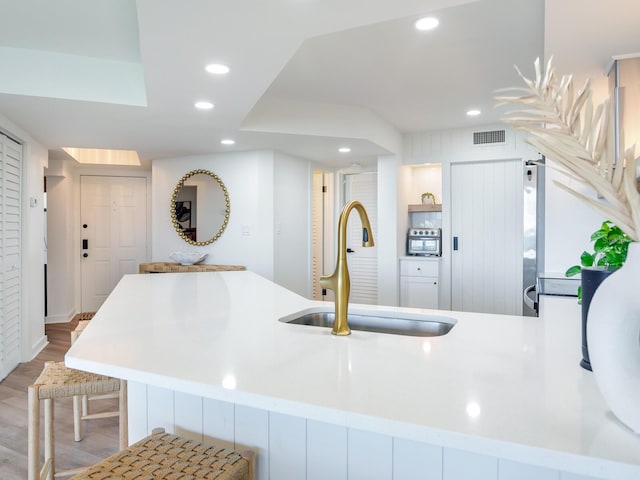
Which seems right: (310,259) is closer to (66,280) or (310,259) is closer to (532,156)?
(532,156)

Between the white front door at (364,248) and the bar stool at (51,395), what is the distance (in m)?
4.49

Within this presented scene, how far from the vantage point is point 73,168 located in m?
6.18

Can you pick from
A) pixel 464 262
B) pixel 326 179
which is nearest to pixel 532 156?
pixel 464 262

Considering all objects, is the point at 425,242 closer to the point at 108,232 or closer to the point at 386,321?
the point at 386,321

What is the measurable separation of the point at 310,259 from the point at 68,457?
11.9 ft

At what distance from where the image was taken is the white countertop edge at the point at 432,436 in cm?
61

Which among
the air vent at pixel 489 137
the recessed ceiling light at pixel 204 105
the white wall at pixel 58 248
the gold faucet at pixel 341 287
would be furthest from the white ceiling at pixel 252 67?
the white wall at pixel 58 248

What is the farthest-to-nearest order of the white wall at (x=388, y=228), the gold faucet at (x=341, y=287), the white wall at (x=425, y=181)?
1. the white wall at (x=425, y=181)
2. the white wall at (x=388, y=228)
3. the gold faucet at (x=341, y=287)

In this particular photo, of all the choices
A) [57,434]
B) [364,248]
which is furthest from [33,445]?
[364,248]

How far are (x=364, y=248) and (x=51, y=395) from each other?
462 cm

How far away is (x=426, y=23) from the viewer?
262 centimetres

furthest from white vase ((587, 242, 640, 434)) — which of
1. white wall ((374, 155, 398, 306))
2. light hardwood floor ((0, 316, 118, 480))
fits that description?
white wall ((374, 155, 398, 306))

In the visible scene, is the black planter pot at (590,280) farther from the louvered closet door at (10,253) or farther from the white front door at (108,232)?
the white front door at (108,232)

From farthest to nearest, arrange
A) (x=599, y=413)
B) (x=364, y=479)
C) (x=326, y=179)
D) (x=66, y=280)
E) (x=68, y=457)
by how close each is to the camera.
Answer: (x=326, y=179), (x=66, y=280), (x=68, y=457), (x=364, y=479), (x=599, y=413)
